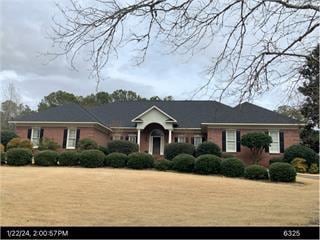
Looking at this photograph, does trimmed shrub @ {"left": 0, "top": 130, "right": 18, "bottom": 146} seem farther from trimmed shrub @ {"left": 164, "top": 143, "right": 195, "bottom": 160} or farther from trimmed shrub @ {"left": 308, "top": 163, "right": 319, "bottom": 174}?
trimmed shrub @ {"left": 308, "top": 163, "right": 319, "bottom": 174}

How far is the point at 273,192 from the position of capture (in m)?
17.7

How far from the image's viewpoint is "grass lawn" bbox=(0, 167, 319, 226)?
10.6 meters

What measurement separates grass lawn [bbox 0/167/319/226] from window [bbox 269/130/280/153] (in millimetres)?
10639

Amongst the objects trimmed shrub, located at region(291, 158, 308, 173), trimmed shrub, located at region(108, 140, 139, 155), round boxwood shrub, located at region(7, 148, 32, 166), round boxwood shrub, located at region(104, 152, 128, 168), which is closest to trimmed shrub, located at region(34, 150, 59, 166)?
round boxwood shrub, located at region(7, 148, 32, 166)

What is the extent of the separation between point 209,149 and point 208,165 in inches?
240

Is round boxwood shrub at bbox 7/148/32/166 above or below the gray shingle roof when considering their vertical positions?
below

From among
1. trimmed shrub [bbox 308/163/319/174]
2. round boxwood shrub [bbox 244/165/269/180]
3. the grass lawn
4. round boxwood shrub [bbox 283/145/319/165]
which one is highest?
round boxwood shrub [bbox 283/145/319/165]

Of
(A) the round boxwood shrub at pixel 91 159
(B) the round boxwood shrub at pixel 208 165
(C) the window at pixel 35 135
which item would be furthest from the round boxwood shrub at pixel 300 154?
(C) the window at pixel 35 135

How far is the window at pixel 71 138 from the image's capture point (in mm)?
34406

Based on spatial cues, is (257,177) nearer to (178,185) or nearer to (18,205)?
(178,185)

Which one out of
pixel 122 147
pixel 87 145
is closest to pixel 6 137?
pixel 87 145

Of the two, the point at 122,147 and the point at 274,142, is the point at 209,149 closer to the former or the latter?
the point at 274,142

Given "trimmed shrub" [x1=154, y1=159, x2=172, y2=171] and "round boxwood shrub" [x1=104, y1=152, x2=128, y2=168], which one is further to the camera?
"round boxwood shrub" [x1=104, y1=152, x2=128, y2=168]

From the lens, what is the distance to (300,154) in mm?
29344
